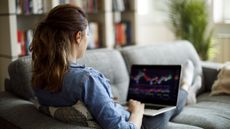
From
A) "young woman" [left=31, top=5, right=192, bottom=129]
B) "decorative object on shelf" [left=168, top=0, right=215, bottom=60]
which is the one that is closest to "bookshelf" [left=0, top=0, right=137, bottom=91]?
"decorative object on shelf" [left=168, top=0, right=215, bottom=60]

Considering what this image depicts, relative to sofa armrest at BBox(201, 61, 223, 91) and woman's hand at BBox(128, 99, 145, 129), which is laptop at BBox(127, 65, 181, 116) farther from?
sofa armrest at BBox(201, 61, 223, 91)

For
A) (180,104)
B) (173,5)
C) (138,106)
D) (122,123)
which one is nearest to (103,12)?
(173,5)

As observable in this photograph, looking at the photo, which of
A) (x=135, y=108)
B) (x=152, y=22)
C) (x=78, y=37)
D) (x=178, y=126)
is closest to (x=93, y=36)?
(x=152, y=22)

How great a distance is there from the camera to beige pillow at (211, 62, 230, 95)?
250 cm

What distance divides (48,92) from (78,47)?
24cm

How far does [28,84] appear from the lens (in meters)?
1.89

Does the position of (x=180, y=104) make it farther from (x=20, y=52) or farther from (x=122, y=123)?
(x=20, y=52)

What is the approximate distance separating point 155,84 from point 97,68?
41 cm

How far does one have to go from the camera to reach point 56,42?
142cm

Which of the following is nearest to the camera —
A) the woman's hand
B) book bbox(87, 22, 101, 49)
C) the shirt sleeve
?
the shirt sleeve

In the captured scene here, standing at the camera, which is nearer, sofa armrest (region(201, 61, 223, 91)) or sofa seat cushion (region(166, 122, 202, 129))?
sofa seat cushion (region(166, 122, 202, 129))

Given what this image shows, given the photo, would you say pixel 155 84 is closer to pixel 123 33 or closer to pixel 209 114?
pixel 209 114

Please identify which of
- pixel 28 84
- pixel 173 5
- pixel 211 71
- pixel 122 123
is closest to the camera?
pixel 122 123

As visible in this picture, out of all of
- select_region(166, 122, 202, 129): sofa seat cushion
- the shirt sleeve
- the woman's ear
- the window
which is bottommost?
select_region(166, 122, 202, 129): sofa seat cushion
